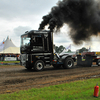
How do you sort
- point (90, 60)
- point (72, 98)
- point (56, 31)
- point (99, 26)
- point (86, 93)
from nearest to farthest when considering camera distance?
point (72, 98) < point (86, 93) < point (56, 31) < point (90, 60) < point (99, 26)

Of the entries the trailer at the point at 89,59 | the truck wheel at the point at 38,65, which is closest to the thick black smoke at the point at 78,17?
the trailer at the point at 89,59

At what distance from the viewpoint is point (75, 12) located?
1398 centimetres

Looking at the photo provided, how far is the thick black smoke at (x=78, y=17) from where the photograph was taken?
12.9 metres

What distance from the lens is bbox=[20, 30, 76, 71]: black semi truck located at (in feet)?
32.4

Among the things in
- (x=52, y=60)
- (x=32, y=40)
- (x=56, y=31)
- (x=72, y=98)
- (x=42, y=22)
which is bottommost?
(x=72, y=98)

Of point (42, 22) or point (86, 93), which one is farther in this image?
point (42, 22)

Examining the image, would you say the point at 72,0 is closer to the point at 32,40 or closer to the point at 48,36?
the point at 48,36

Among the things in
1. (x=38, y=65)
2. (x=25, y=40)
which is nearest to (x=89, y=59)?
(x=38, y=65)

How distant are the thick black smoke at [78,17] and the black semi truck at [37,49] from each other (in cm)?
263

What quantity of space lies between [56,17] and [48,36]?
3.04 metres

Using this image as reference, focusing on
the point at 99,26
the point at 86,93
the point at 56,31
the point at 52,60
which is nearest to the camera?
the point at 86,93

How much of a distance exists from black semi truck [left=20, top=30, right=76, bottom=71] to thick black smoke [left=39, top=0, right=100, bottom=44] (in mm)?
2630

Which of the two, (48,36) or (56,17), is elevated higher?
(56,17)

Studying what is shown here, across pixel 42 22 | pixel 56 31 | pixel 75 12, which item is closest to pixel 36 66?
pixel 56 31
